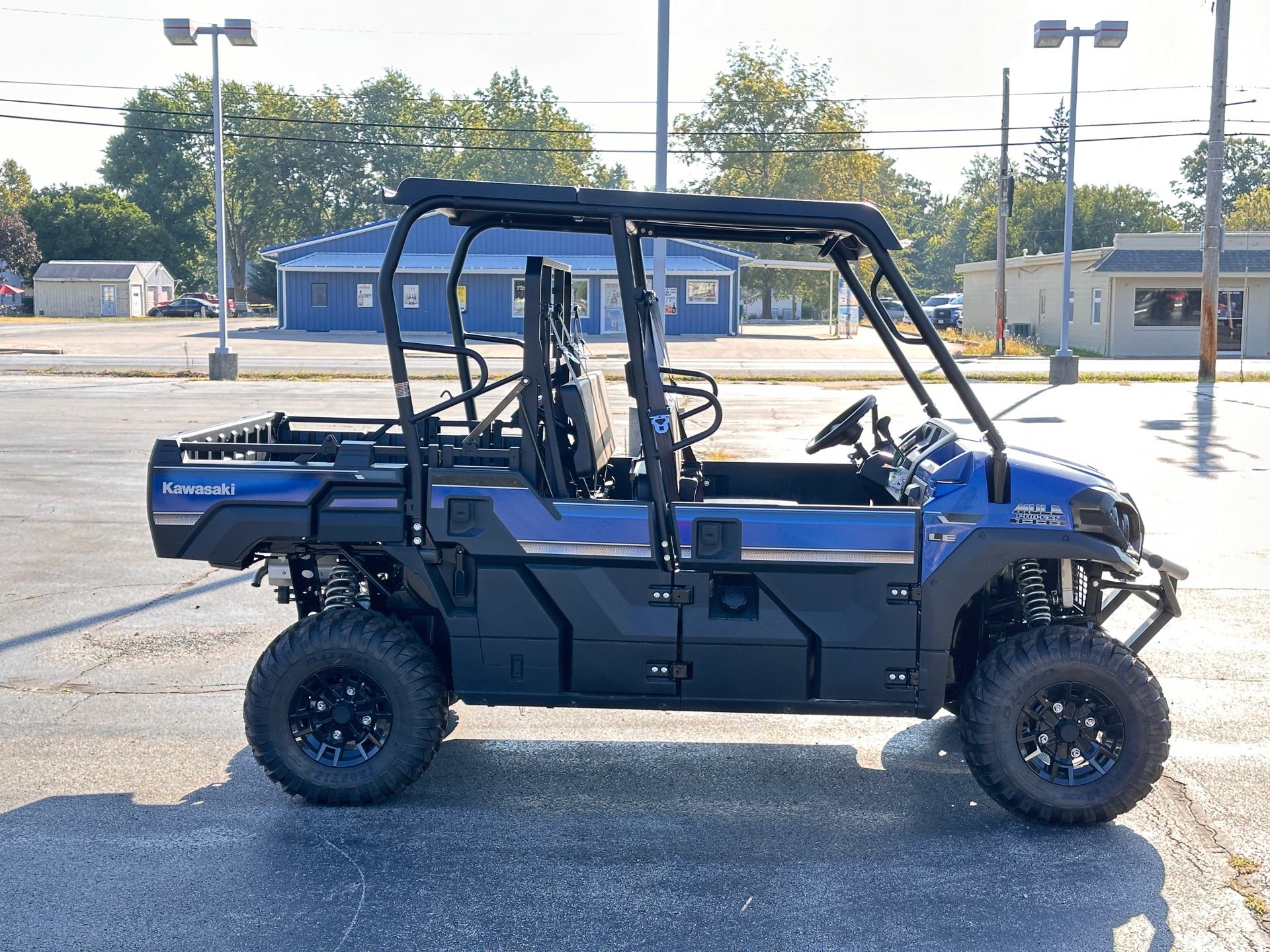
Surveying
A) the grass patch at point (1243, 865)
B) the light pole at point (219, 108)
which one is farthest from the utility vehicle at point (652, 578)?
the light pole at point (219, 108)

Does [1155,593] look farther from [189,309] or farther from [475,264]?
[189,309]

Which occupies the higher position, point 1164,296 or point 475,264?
point 475,264

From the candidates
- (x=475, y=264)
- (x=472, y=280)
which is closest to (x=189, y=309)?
(x=472, y=280)

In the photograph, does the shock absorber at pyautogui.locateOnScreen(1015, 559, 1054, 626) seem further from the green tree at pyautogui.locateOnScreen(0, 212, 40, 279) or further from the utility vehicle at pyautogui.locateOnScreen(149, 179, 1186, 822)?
the green tree at pyautogui.locateOnScreen(0, 212, 40, 279)

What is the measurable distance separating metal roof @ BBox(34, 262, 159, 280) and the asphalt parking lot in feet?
248

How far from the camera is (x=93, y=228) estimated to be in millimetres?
84375

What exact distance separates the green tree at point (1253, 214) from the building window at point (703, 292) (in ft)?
117

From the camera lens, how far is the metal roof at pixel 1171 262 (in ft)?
137

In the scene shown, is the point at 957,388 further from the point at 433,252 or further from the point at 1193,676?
the point at 433,252

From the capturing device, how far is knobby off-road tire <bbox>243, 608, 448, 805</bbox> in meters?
4.84

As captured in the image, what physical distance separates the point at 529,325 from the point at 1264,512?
9.27 meters

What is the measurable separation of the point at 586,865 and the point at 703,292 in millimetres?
50111

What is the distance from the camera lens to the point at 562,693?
4.89 metres

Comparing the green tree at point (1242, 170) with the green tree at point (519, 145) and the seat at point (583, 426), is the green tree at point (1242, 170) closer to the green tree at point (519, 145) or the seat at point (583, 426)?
the green tree at point (519, 145)
